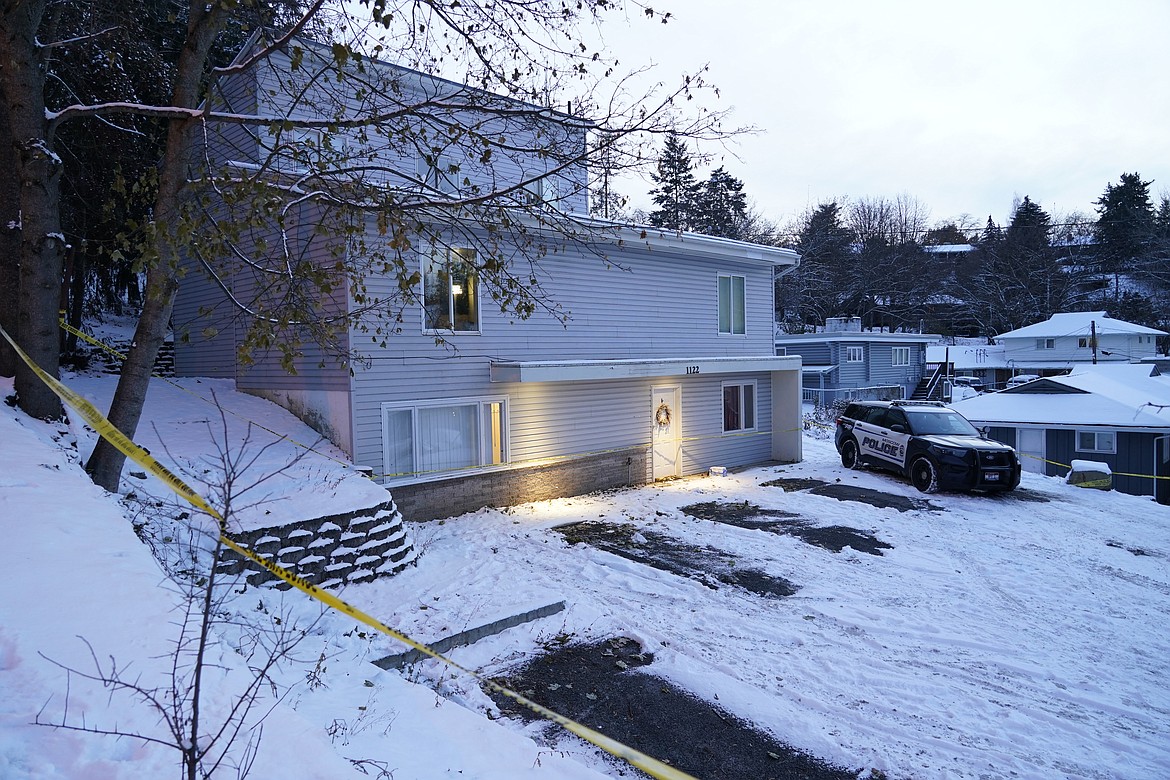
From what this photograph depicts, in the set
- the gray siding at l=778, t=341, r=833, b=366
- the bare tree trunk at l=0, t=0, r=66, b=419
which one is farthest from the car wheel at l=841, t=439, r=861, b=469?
the gray siding at l=778, t=341, r=833, b=366

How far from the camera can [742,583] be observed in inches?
357

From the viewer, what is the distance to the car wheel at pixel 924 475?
14781 millimetres

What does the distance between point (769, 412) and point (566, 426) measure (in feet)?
24.5

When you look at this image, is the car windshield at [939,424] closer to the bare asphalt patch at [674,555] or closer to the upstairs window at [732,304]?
the upstairs window at [732,304]

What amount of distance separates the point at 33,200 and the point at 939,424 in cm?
1680

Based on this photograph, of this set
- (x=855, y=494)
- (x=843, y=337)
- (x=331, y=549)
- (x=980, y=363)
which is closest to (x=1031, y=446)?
(x=843, y=337)

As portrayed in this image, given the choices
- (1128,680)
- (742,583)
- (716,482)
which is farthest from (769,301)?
(1128,680)

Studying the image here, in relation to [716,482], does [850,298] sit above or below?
above

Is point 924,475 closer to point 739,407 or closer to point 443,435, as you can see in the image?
point 739,407

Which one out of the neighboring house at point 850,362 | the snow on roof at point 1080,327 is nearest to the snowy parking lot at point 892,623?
the neighboring house at point 850,362

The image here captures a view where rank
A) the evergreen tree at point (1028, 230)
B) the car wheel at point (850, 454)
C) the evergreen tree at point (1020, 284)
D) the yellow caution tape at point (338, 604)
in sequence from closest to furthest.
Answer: the yellow caution tape at point (338, 604), the car wheel at point (850, 454), the evergreen tree at point (1020, 284), the evergreen tree at point (1028, 230)

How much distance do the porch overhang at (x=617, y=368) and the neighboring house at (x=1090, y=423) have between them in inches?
433

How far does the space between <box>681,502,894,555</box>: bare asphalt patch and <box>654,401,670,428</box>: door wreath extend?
10.6 ft

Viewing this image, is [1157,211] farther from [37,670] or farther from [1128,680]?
[37,670]
